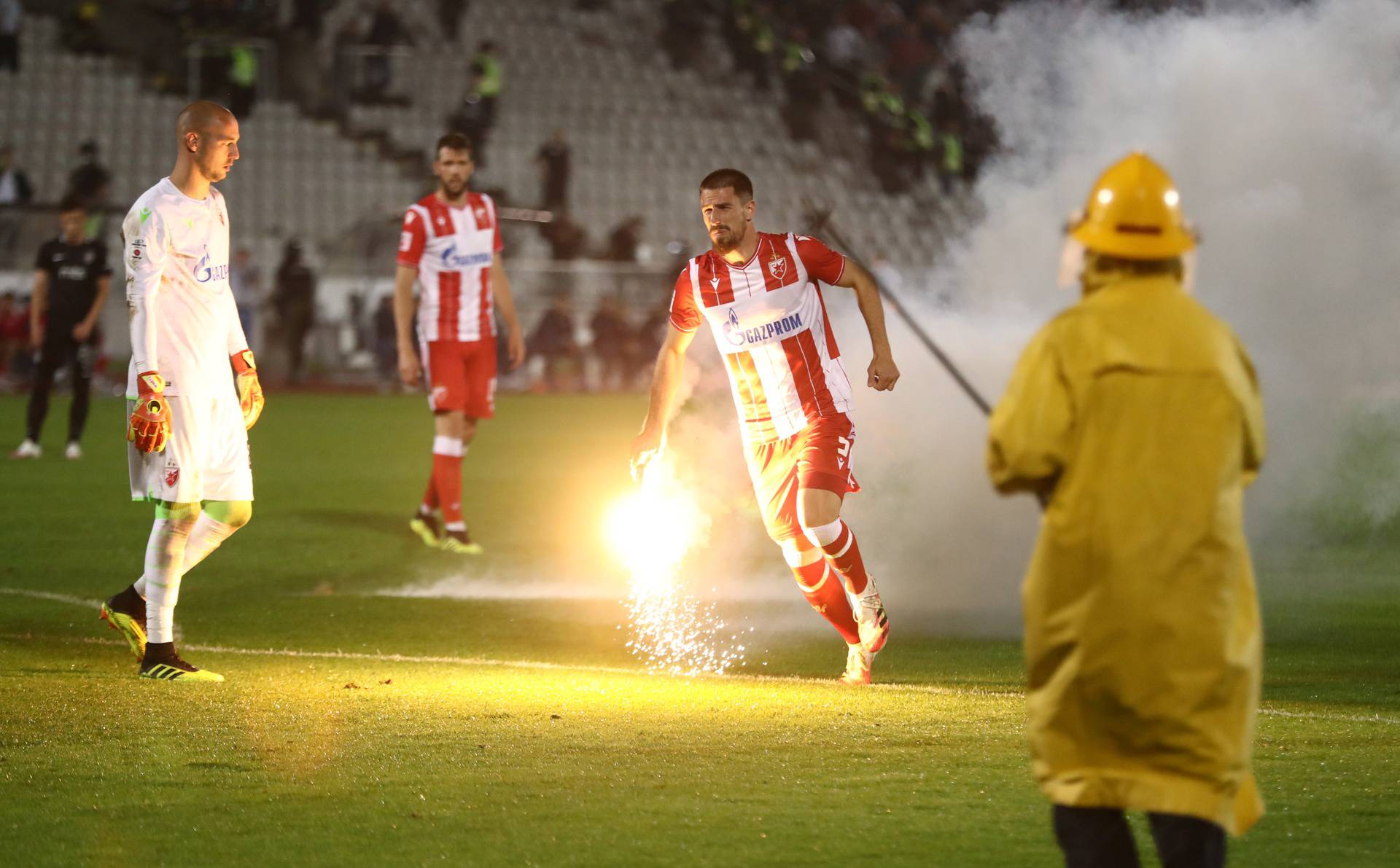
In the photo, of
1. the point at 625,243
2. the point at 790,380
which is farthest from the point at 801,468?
the point at 625,243

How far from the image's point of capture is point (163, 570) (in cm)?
729

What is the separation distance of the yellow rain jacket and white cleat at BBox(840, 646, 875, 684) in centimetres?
379

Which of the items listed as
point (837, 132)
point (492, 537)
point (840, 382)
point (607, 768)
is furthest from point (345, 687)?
point (837, 132)

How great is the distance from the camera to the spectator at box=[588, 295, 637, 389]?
83.3 feet

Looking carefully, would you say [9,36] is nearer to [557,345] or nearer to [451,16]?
[451,16]

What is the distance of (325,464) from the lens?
53.5 feet

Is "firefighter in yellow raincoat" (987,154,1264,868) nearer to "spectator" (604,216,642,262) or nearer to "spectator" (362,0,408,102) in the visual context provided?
"spectator" (604,216,642,262)

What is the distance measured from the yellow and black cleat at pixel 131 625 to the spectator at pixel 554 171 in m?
20.0

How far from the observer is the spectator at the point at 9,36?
28.2m

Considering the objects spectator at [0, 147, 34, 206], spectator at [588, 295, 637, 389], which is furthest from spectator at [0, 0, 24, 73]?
spectator at [588, 295, 637, 389]

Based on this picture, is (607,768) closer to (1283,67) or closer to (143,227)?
(143,227)

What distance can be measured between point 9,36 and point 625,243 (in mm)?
10442

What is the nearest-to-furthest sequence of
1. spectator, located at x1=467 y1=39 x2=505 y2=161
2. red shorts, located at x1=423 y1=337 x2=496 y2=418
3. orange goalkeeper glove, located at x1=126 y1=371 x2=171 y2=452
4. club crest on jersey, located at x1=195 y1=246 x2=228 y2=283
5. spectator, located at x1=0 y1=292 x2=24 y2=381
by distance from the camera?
Result: 1. orange goalkeeper glove, located at x1=126 y1=371 x2=171 y2=452
2. club crest on jersey, located at x1=195 y1=246 x2=228 y2=283
3. red shorts, located at x1=423 y1=337 x2=496 y2=418
4. spectator, located at x1=0 y1=292 x2=24 y2=381
5. spectator, located at x1=467 y1=39 x2=505 y2=161

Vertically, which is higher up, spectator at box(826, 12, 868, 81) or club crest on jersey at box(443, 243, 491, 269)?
spectator at box(826, 12, 868, 81)
